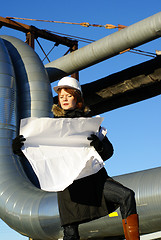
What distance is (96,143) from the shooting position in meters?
2.59

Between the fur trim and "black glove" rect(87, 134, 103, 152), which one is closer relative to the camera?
"black glove" rect(87, 134, 103, 152)

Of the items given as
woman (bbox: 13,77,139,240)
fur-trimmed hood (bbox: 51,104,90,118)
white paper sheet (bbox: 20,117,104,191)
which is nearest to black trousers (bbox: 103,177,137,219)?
woman (bbox: 13,77,139,240)

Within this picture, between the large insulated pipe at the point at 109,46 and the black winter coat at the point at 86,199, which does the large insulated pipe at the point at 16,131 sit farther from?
the black winter coat at the point at 86,199

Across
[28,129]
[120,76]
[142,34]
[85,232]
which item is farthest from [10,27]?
[28,129]

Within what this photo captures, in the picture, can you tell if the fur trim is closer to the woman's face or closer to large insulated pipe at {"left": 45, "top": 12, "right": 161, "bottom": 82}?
the woman's face

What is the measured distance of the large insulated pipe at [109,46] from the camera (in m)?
6.61

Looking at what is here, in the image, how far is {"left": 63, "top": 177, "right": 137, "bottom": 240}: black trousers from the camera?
8.52 ft

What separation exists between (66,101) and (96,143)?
1.27 feet

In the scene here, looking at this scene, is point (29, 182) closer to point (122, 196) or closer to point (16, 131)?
point (16, 131)

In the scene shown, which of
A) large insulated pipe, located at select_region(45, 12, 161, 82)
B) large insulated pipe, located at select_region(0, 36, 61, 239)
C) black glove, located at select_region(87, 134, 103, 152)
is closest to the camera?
black glove, located at select_region(87, 134, 103, 152)

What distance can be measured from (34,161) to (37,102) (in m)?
4.07

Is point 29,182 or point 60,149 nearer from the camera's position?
point 60,149

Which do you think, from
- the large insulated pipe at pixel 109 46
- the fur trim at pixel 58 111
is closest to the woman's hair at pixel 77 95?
the fur trim at pixel 58 111

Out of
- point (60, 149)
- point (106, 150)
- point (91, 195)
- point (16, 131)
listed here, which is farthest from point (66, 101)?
point (16, 131)
